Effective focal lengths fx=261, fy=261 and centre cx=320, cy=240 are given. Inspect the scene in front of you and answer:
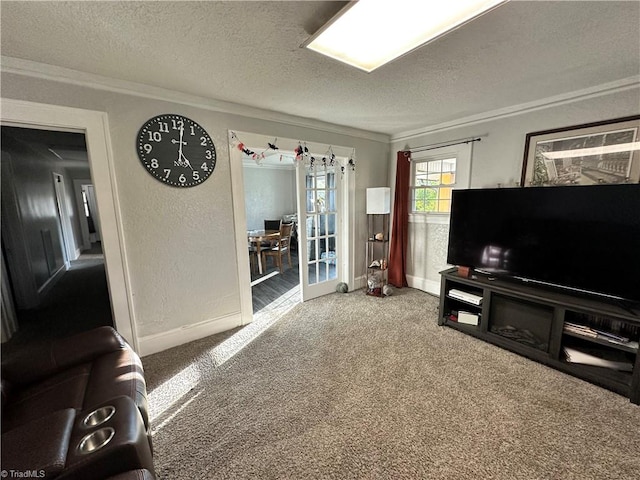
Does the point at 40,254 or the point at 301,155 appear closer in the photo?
the point at 301,155

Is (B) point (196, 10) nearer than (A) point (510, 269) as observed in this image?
Yes

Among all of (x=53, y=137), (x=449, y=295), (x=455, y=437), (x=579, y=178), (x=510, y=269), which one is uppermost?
(x=53, y=137)

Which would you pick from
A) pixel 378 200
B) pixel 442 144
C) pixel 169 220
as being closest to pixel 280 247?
pixel 378 200

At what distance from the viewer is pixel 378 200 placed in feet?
11.4

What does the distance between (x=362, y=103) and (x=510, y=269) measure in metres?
2.08

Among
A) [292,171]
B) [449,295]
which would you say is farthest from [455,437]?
[292,171]

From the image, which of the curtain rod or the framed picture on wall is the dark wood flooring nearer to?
the curtain rod

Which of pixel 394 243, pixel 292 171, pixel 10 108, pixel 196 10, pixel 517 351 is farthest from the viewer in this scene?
pixel 292 171

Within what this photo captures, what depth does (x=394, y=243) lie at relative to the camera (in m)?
3.82

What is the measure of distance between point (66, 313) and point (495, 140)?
545cm

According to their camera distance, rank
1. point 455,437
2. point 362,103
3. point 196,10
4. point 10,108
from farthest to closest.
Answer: point 362,103 < point 10,108 < point 455,437 < point 196,10

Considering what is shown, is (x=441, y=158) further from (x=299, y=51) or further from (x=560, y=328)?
(x=299, y=51)

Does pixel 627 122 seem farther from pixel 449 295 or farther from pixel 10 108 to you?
pixel 10 108

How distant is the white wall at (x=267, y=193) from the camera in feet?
23.2
